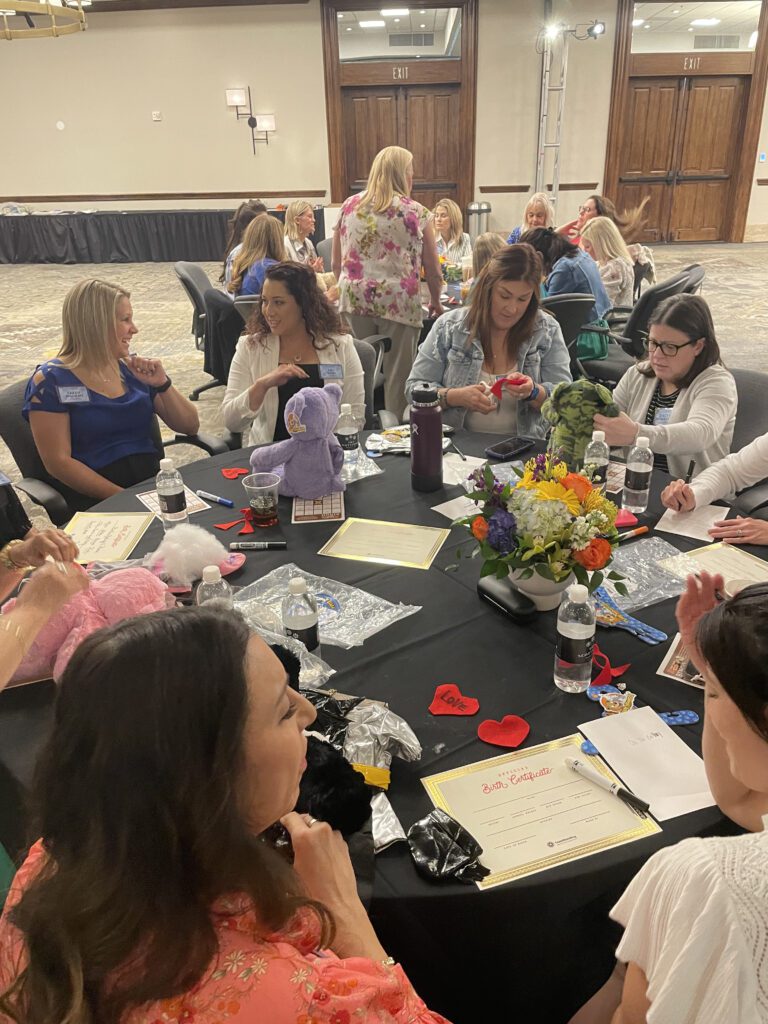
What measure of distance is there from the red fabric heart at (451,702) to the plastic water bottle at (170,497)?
0.99 metres

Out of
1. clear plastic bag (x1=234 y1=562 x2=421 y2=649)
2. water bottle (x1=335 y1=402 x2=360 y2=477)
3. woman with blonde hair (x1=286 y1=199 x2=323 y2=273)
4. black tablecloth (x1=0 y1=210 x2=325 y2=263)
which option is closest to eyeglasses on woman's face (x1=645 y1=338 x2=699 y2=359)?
water bottle (x1=335 y1=402 x2=360 y2=477)

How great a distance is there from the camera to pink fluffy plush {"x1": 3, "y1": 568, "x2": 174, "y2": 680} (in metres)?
1.36

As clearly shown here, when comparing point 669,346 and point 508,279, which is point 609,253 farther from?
point 669,346

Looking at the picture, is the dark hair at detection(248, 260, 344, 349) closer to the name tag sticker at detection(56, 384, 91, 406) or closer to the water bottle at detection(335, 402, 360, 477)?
the water bottle at detection(335, 402, 360, 477)

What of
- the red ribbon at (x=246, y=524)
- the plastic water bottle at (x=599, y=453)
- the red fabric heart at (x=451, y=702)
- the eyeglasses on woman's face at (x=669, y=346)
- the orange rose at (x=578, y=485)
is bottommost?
the red fabric heart at (x=451, y=702)

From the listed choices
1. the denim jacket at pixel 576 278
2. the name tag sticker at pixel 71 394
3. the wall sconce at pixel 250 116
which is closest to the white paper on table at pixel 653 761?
the name tag sticker at pixel 71 394

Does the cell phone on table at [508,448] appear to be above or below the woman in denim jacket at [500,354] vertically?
below

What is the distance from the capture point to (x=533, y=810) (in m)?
1.10

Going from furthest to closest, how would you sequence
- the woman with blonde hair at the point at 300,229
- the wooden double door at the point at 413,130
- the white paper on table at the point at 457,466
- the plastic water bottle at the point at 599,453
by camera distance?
the wooden double door at the point at 413,130 < the woman with blonde hair at the point at 300,229 < the white paper on table at the point at 457,466 < the plastic water bottle at the point at 599,453

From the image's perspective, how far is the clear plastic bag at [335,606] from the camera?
4.95 ft

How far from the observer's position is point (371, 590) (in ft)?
5.47

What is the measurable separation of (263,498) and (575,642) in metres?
0.98

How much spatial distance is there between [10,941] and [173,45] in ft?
40.8

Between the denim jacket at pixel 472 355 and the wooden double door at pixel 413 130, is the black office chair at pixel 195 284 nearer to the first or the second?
the denim jacket at pixel 472 355
